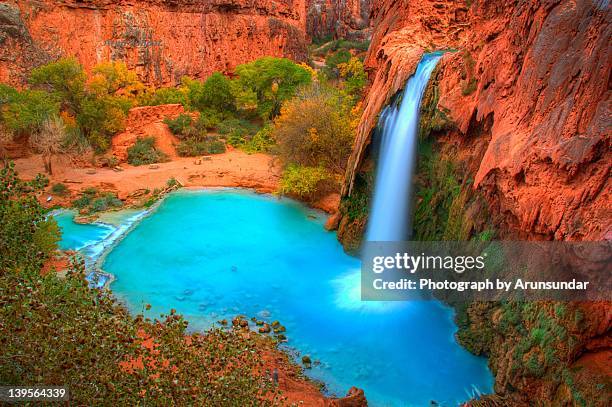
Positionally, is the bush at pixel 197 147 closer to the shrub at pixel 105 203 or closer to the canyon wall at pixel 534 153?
the shrub at pixel 105 203

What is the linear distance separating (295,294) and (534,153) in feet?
24.0

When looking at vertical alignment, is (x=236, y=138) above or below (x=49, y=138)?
below

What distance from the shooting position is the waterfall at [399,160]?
1340 centimetres

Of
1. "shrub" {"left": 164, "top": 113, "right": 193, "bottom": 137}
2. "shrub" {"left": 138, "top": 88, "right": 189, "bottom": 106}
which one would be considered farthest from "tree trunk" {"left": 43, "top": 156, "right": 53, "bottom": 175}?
"shrub" {"left": 138, "top": 88, "right": 189, "bottom": 106}

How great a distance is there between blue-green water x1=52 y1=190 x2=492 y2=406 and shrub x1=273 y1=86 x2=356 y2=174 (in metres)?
2.29

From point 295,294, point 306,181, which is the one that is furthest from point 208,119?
point 295,294

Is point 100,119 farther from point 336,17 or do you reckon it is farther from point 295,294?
point 336,17

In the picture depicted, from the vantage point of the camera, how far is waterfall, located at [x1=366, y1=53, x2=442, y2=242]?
13398 millimetres

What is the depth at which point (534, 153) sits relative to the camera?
8.22 metres

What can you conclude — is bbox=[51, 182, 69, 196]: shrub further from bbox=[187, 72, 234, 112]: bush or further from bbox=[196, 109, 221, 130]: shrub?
bbox=[187, 72, 234, 112]: bush

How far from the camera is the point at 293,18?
45.2 metres

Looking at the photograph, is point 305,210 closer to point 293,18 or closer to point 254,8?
point 254,8

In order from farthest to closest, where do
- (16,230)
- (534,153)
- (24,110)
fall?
(24,110)
(534,153)
(16,230)

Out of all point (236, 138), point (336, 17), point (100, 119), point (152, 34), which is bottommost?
point (236, 138)
